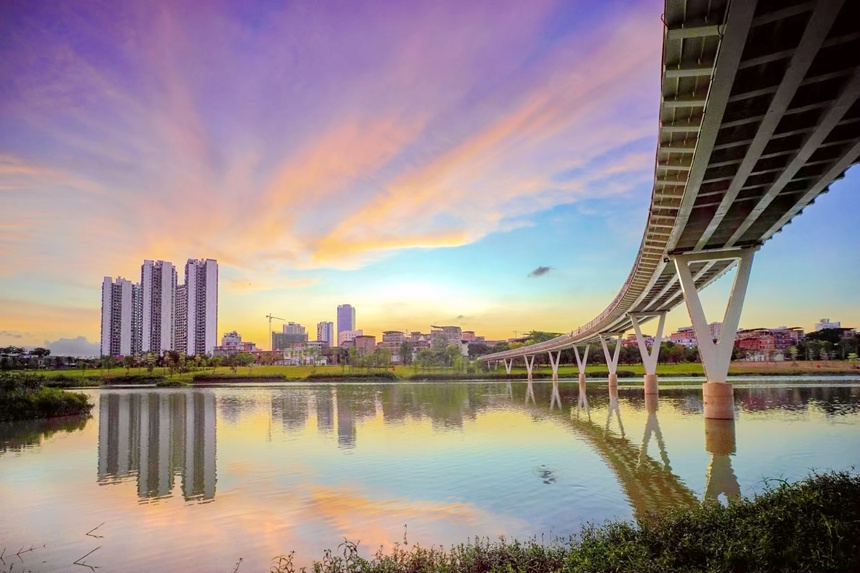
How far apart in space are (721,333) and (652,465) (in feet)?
54.5

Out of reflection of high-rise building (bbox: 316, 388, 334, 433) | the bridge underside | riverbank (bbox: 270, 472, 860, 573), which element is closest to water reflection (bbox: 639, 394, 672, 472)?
riverbank (bbox: 270, 472, 860, 573)

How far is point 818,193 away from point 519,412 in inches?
868

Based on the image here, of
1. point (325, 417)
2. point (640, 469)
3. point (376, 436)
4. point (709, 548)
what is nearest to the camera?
point (709, 548)

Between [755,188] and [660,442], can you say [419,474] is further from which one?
[755,188]

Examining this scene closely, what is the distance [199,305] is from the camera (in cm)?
18288

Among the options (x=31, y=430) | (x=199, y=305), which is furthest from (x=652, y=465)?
(x=199, y=305)

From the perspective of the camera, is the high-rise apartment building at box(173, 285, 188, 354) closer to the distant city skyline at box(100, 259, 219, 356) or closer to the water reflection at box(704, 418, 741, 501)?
the distant city skyline at box(100, 259, 219, 356)

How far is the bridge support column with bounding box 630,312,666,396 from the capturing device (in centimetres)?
4922

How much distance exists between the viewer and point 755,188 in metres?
23.3

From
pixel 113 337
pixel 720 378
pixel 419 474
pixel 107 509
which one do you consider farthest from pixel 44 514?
pixel 113 337

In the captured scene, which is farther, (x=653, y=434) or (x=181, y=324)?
(x=181, y=324)

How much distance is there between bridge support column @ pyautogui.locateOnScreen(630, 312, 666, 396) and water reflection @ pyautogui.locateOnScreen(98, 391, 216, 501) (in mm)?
37142

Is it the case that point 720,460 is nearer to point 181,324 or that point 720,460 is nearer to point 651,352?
point 651,352

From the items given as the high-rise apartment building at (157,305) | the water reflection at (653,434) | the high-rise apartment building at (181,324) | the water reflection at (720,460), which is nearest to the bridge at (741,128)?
the water reflection at (720,460)
